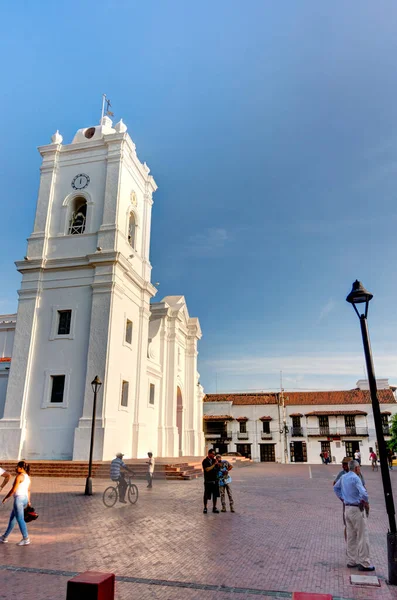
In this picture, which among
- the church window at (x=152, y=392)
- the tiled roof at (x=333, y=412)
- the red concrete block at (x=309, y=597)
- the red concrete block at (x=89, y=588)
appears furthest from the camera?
the tiled roof at (x=333, y=412)

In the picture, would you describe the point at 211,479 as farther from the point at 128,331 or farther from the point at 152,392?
the point at 152,392

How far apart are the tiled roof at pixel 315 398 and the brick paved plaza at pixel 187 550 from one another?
133 ft

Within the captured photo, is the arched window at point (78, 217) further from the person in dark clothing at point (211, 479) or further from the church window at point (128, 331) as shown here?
the person in dark clothing at point (211, 479)

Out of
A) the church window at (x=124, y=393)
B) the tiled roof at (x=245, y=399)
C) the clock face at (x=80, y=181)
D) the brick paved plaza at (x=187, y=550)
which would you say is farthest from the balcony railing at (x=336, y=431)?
the brick paved plaza at (x=187, y=550)

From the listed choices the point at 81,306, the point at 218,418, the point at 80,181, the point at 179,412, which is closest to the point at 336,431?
the point at 218,418

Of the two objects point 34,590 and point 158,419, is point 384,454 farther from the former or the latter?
point 158,419

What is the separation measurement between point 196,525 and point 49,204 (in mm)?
22516

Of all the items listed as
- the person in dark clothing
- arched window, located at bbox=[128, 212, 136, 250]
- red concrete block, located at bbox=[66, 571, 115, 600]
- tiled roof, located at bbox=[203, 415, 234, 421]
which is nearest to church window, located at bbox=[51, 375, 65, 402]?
arched window, located at bbox=[128, 212, 136, 250]

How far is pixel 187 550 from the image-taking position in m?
7.58

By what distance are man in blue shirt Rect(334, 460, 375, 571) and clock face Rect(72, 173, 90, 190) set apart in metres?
24.4

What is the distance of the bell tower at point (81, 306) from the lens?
74.1 ft

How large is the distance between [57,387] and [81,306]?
14.9ft

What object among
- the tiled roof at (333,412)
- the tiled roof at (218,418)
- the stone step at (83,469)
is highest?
the tiled roof at (333,412)

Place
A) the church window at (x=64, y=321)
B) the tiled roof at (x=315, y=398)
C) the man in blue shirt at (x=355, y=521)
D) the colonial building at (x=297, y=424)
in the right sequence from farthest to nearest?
the tiled roof at (x=315, y=398), the colonial building at (x=297, y=424), the church window at (x=64, y=321), the man in blue shirt at (x=355, y=521)
